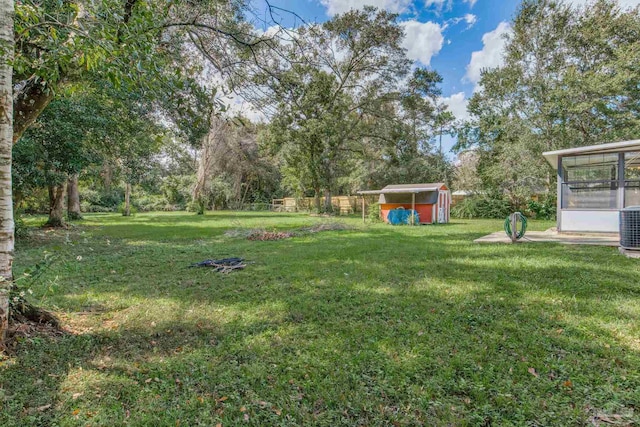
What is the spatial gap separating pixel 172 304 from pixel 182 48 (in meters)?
3.80

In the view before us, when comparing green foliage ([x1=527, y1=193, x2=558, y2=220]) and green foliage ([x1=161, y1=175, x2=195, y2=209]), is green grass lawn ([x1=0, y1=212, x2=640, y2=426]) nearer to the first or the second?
green foliage ([x1=527, y1=193, x2=558, y2=220])

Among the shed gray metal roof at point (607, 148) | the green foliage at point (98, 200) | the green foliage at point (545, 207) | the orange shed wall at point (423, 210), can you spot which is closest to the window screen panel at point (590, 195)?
the shed gray metal roof at point (607, 148)

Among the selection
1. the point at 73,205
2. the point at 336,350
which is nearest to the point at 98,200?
the point at 73,205

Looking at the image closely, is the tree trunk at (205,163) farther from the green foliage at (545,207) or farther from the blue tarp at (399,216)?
the green foliage at (545,207)

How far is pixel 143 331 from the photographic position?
2.97 m

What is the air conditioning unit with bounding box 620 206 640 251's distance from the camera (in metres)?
5.75

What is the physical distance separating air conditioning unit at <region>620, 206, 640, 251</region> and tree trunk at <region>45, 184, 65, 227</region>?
1685cm

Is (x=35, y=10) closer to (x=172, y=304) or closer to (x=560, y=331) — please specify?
(x=172, y=304)

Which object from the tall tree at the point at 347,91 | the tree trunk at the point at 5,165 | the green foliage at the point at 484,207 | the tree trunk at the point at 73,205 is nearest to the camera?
the tree trunk at the point at 5,165

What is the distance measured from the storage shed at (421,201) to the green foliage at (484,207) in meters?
4.27

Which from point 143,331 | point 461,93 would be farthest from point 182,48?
point 461,93

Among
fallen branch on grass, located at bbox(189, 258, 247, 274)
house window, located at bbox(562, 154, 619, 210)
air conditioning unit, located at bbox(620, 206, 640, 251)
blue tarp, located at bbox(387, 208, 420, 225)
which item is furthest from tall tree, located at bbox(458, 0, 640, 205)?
fallen branch on grass, located at bbox(189, 258, 247, 274)

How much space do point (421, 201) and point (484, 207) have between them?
6417mm

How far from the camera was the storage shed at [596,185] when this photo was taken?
8.52 m
